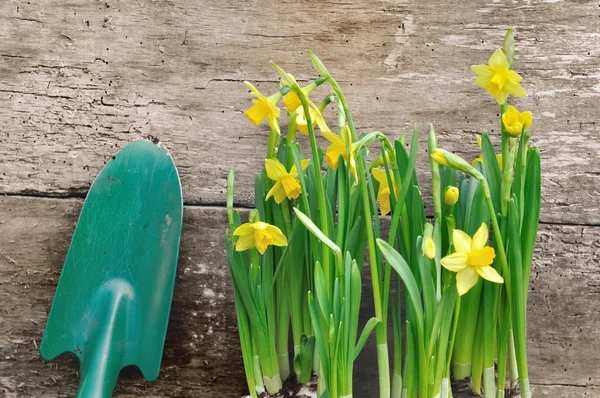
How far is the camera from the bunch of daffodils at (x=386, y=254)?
714mm

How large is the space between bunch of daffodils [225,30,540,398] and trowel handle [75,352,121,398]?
225 millimetres

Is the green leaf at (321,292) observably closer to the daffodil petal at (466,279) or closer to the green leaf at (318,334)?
the green leaf at (318,334)

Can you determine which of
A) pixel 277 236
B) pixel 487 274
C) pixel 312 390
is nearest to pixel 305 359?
pixel 312 390

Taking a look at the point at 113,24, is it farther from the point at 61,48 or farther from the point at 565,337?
the point at 565,337

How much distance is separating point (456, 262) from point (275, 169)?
0.27 m

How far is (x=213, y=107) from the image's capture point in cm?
95

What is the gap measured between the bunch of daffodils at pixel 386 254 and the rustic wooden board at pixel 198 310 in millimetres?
135

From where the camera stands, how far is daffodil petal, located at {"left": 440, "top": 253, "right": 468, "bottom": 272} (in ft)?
2.19

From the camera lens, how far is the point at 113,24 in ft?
3.10

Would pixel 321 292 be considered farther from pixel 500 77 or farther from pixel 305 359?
pixel 500 77

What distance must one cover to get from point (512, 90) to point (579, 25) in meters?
0.31

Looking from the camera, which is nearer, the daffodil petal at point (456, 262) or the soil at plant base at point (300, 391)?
the daffodil petal at point (456, 262)

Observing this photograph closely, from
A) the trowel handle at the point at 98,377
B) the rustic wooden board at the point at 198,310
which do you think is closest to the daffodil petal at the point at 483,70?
the rustic wooden board at the point at 198,310

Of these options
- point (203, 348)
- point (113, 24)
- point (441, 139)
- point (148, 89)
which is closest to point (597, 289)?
point (441, 139)
